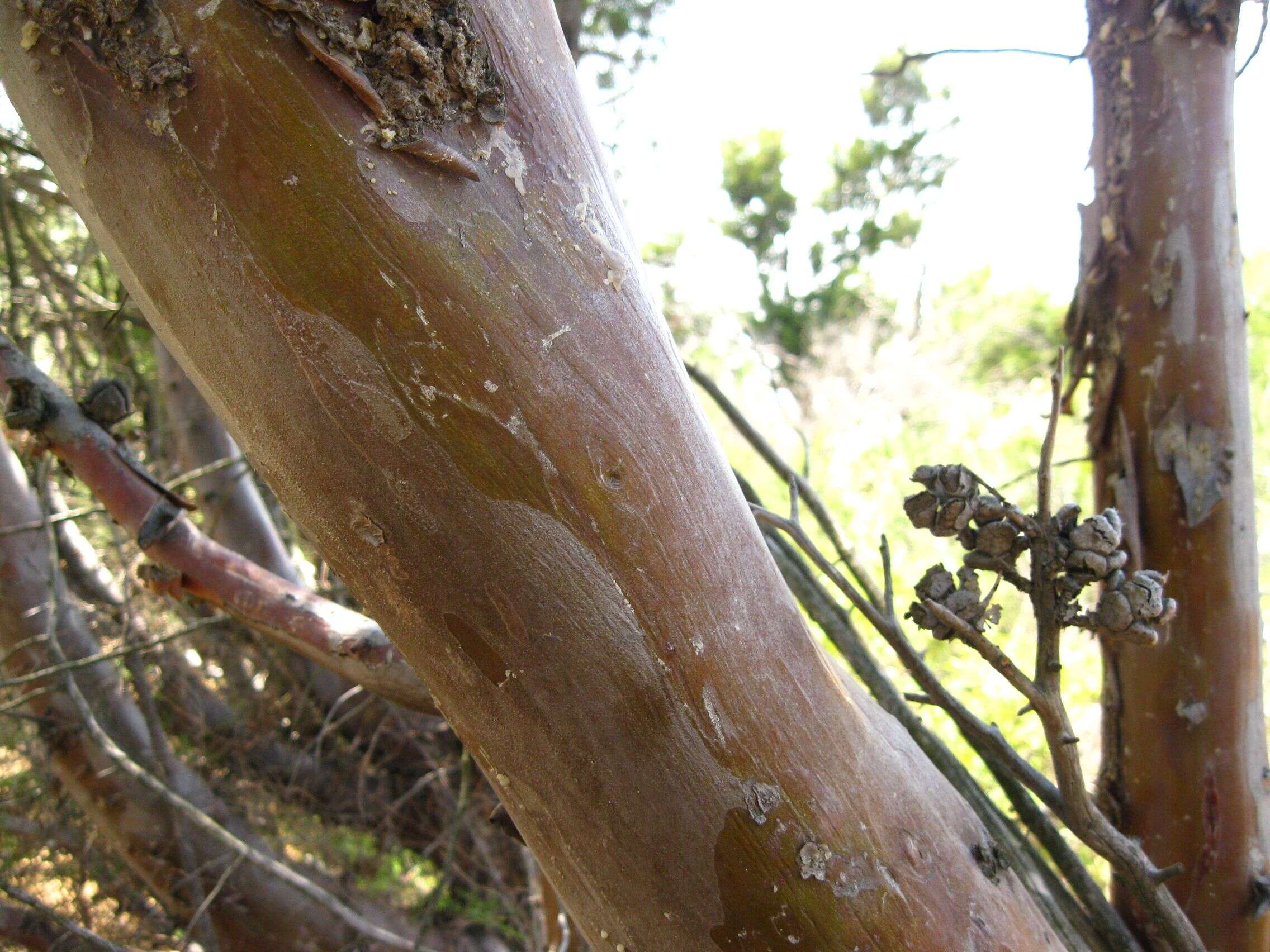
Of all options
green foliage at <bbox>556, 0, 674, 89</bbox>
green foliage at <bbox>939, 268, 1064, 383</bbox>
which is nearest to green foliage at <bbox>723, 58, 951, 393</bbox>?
green foliage at <bbox>939, 268, 1064, 383</bbox>

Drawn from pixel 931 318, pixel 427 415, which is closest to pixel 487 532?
pixel 427 415

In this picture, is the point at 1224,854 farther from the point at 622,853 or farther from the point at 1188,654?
the point at 622,853

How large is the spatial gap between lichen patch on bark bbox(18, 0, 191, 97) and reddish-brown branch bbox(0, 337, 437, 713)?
0.64m

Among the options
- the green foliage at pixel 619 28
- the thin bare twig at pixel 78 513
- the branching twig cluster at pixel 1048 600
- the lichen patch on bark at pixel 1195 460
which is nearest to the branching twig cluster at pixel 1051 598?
the branching twig cluster at pixel 1048 600

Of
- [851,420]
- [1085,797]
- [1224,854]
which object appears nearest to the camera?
[1085,797]

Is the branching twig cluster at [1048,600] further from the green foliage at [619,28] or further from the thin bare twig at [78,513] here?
the green foliage at [619,28]

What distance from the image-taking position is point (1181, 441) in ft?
3.39

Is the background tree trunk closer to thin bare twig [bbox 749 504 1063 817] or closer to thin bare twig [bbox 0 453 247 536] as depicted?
thin bare twig [bbox 749 504 1063 817]

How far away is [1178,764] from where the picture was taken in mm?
991

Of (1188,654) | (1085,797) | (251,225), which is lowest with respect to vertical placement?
(1085,797)

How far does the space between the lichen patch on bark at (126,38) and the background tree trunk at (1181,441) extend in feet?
3.66

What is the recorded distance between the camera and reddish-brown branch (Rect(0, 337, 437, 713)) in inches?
39.8

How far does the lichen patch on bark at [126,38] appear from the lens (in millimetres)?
487

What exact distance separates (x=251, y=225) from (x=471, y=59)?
17cm
